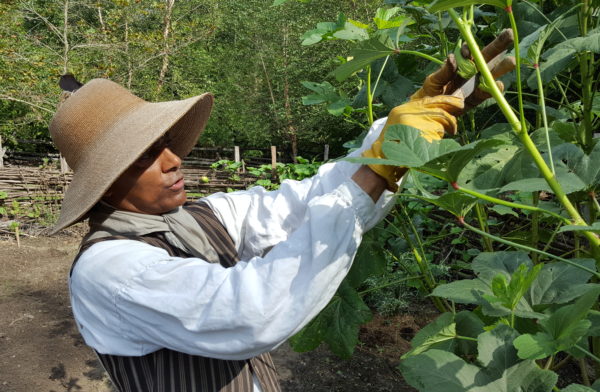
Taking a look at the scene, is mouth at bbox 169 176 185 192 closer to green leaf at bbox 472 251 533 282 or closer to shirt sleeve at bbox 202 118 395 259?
shirt sleeve at bbox 202 118 395 259

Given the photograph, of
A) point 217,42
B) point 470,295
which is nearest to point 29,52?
point 217,42

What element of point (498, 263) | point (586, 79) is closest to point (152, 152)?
point (498, 263)

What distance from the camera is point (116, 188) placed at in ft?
5.14

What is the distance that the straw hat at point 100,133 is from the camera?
1438 mm

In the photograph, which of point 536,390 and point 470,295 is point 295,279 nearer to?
point 470,295

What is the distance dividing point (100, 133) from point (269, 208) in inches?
24.6

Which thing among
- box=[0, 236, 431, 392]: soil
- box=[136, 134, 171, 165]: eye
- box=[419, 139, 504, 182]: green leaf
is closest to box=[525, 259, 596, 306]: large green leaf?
box=[419, 139, 504, 182]: green leaf

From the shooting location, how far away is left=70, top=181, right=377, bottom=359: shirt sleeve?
1.14m

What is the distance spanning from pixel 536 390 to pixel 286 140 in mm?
21213

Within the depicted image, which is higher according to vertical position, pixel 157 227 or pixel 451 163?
pixel 451 163

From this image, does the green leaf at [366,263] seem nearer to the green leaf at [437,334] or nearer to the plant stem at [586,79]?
the green leaf at [437,334]

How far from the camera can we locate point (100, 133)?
154 centimetres

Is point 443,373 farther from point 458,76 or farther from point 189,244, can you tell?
point 189,244

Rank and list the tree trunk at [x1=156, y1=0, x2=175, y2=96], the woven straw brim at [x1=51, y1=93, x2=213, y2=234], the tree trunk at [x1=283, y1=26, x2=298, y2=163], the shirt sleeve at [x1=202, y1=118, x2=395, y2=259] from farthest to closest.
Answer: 1. the tree trunk at [x1=283, y1=26, x2=298, y2=163]
2. the tree trunk at [x1=156, y1=0, x2=175, y2=96]
3. the shirt sleeve at [x1=202, y1=118, x2=395, y2=259]
4. the woven straw brim at [x1=51, y1=93, x2=213, y2=234]
